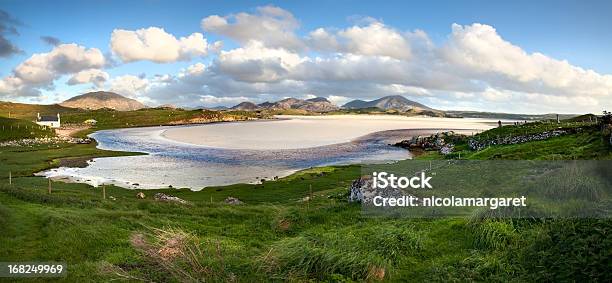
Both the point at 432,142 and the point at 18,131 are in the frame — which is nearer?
the point at 432,142

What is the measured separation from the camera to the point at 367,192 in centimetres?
2522

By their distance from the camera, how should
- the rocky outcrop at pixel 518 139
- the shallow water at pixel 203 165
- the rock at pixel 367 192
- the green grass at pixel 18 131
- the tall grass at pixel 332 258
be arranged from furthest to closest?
the green grass at pixel 18 131
the shallow water at pixel 203 165
the rocky outcrop at pixel 518 139
the rock at pixel 367 192
the tall grass at pixel 332 258

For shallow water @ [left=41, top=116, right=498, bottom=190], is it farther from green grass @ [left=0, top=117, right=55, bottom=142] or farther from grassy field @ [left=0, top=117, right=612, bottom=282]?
green grass @ [left=0, top=117, right=55, bottom=142]

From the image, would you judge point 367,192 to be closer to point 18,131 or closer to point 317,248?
point 317,248

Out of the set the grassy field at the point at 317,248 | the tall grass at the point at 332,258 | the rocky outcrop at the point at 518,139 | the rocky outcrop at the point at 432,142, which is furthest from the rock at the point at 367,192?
the rocky outcrop at the point at 432,142

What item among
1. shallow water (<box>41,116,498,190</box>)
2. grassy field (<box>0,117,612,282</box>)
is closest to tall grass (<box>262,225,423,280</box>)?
→ grassy field (<box>0,117,612,282</box>)

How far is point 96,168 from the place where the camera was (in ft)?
256

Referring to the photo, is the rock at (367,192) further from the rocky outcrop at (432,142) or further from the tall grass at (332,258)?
the rocky outcrop at (432,142)

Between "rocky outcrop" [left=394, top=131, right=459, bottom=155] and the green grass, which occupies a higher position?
the green grass

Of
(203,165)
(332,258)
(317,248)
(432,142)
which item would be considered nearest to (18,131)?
(203,165)

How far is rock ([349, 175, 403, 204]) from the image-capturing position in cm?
2411

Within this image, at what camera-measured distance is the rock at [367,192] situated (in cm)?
2411

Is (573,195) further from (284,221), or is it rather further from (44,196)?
(44,196)

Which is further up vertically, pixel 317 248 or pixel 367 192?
pixel 317 248
